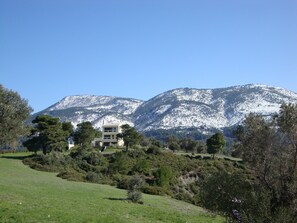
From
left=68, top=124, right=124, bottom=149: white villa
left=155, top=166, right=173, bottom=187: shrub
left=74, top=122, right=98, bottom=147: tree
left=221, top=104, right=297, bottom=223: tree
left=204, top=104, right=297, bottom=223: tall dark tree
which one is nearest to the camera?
left=204, top=104, right=297, bottom=223: tall dark tree

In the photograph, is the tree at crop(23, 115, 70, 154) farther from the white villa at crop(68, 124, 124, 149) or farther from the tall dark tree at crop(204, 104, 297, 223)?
the white villa at crop(68, 124, 124, 149)

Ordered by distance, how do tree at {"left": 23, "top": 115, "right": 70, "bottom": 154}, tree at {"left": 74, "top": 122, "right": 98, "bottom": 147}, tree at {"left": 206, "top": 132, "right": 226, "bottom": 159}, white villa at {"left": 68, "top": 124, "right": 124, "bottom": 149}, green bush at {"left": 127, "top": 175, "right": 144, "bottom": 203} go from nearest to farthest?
green bush at {"left": 127, "top": 175, "right": 144, "bottom": 203} < tree at {"left": 23, "top": 115, "right": 70, "bottom": 154} < tree at {"left": 74, "top": 122, "right": 98, "bottom": 147} < tree at {"left": 206, "top": 132, "right": 226, "bottom": 159} < white villa at {"left": 68, "top": 124, "right": 124, "bottom": 149}

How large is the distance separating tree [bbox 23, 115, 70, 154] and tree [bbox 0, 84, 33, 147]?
27520mm

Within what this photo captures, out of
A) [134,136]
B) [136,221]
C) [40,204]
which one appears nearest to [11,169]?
[40,204]

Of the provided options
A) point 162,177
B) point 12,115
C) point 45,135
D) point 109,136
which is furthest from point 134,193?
point 109,136

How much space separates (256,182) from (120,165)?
54306 mm

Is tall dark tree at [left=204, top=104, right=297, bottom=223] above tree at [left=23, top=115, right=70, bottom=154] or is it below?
below

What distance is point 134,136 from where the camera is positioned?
99562 millimetres

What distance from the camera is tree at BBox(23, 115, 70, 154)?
71625 mm

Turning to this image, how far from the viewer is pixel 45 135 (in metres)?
71.2

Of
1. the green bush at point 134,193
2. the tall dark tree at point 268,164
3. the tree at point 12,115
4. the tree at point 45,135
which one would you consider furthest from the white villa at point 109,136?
the tall dark tree at point 268,164

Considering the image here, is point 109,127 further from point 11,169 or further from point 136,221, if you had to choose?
point 136,221

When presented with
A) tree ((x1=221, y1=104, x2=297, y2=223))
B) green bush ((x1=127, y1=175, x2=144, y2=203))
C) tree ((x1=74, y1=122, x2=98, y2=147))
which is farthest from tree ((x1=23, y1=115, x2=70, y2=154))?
tree ((x1=221, y1=104, x2=297, y2=223))

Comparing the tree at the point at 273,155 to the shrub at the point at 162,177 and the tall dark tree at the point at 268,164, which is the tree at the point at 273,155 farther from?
the shrub at the point at 162,177
